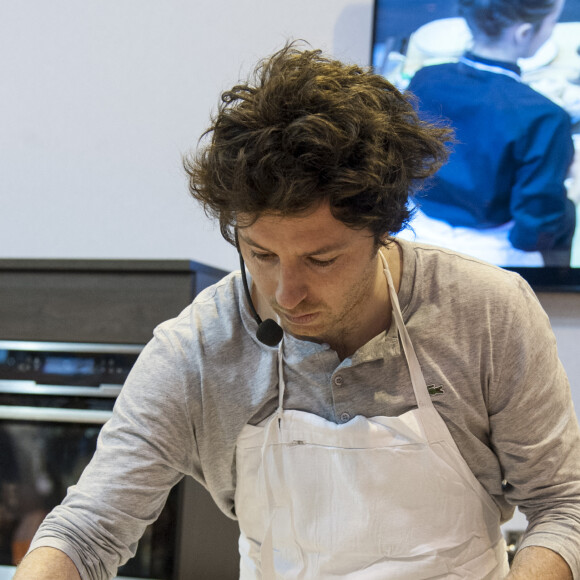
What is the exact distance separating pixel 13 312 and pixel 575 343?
1.45 metres

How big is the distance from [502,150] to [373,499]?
1177 millimetres

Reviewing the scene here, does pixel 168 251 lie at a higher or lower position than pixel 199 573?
higher

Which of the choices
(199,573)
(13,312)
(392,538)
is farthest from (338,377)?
(13,312)

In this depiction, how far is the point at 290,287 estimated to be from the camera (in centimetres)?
90

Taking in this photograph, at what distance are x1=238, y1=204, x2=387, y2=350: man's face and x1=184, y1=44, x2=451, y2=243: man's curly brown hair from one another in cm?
2

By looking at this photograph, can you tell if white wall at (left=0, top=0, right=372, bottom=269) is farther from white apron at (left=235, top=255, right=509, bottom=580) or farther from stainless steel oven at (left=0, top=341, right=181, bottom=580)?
white apron at (left=235, top=255, right=509, bottom=580)

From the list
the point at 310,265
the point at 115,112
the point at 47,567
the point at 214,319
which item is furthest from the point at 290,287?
the point at 115,112

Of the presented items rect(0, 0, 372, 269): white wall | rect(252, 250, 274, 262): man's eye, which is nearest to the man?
rect(252, 250, 274, 262): man's eye

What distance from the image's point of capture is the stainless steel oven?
6.15ft

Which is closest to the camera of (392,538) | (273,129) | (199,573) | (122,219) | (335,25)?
(273,129)

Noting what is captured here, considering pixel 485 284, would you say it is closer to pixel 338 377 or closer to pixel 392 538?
pixel 338 377

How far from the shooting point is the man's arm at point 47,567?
2.94 feet

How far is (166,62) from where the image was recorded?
224 cm

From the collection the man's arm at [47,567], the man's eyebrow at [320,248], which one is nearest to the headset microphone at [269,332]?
the man's eyebrow at [320,248]
